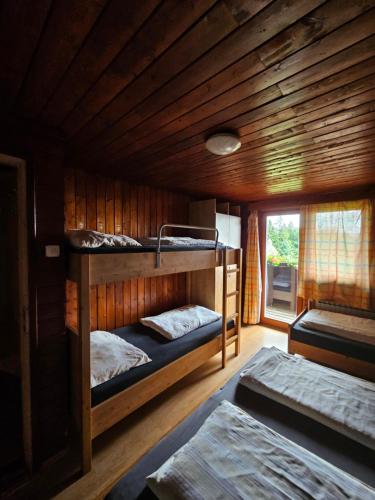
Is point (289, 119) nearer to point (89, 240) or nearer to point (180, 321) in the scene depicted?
point (89, 240)

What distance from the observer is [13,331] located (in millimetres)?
3059

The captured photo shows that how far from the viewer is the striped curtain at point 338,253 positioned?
9.95ft

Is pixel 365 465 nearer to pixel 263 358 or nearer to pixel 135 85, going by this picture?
pixel 263 358

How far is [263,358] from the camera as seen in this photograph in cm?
200

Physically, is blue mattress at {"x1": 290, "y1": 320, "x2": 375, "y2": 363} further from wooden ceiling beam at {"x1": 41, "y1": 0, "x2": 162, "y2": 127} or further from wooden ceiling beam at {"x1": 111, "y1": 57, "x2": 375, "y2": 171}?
wooden ceiling beam at {"x1": 41, "y1": 0, "x2": 162, "y2": 127}

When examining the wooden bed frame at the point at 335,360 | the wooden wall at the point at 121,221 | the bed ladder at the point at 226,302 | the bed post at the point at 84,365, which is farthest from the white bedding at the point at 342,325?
the bed post at the point at 84,365

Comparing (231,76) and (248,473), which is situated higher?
(231,76)

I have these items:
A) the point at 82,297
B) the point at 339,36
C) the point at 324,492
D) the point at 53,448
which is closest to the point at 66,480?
the point at 53,448

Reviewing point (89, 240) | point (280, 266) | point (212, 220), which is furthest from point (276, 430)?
point (280, 266)

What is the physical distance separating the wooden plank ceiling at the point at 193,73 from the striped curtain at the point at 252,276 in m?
2.14

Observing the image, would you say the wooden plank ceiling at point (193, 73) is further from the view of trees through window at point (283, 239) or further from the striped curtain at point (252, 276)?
the striped curtain at point (252, 276)

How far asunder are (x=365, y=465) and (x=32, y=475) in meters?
2.05

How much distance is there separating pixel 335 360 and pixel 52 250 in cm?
315

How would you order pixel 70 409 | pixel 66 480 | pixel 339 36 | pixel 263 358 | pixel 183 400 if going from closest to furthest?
1. pixel 339 36
2. pixel 66 480
3. pixel 70 409
4. pixel 263 358
5. pixel 183 400
